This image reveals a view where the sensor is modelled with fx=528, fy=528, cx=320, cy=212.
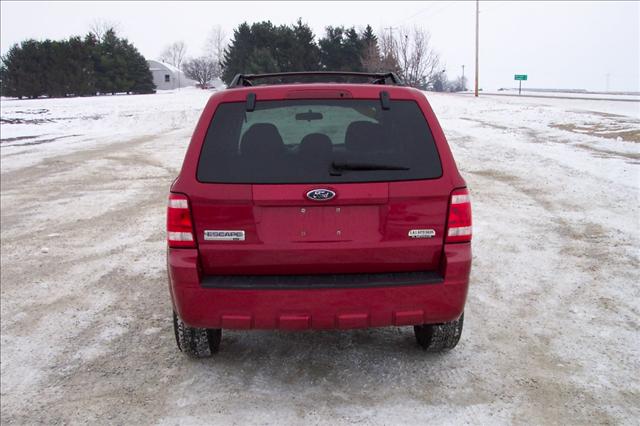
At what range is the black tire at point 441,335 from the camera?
11.5 ft

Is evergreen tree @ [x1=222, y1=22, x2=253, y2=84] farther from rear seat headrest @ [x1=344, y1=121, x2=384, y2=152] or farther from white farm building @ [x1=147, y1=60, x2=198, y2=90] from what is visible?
rear seat headrest @ [x1=344, y1=121, x2=384, y2=152]

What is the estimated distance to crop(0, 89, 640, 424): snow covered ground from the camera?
3.16 meters

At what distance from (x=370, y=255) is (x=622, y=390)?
1805 mm

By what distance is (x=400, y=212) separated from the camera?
9.71ft

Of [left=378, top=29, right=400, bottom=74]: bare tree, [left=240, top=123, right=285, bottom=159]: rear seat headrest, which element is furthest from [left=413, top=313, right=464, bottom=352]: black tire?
[left=378, top=29, right=400, bottom=74]: bare tree

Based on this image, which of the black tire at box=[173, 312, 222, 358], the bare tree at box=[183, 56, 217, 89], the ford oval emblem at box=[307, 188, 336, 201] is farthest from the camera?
the bare tree at box=[183, 56, 217, 89]

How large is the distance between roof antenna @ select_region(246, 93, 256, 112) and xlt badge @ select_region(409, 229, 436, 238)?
1171 mm

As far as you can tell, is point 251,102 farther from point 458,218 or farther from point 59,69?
point 59,69

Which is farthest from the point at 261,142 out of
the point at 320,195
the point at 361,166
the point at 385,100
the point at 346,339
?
the point at 346,339

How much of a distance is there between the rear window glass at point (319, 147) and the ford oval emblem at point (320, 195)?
0.07 metres

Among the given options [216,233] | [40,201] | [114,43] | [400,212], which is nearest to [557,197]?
[400,212]

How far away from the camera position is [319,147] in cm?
304

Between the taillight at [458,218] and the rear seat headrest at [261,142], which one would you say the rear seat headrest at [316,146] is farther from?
the taillight at [458,218]

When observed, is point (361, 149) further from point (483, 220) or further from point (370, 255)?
point (483, 220)
